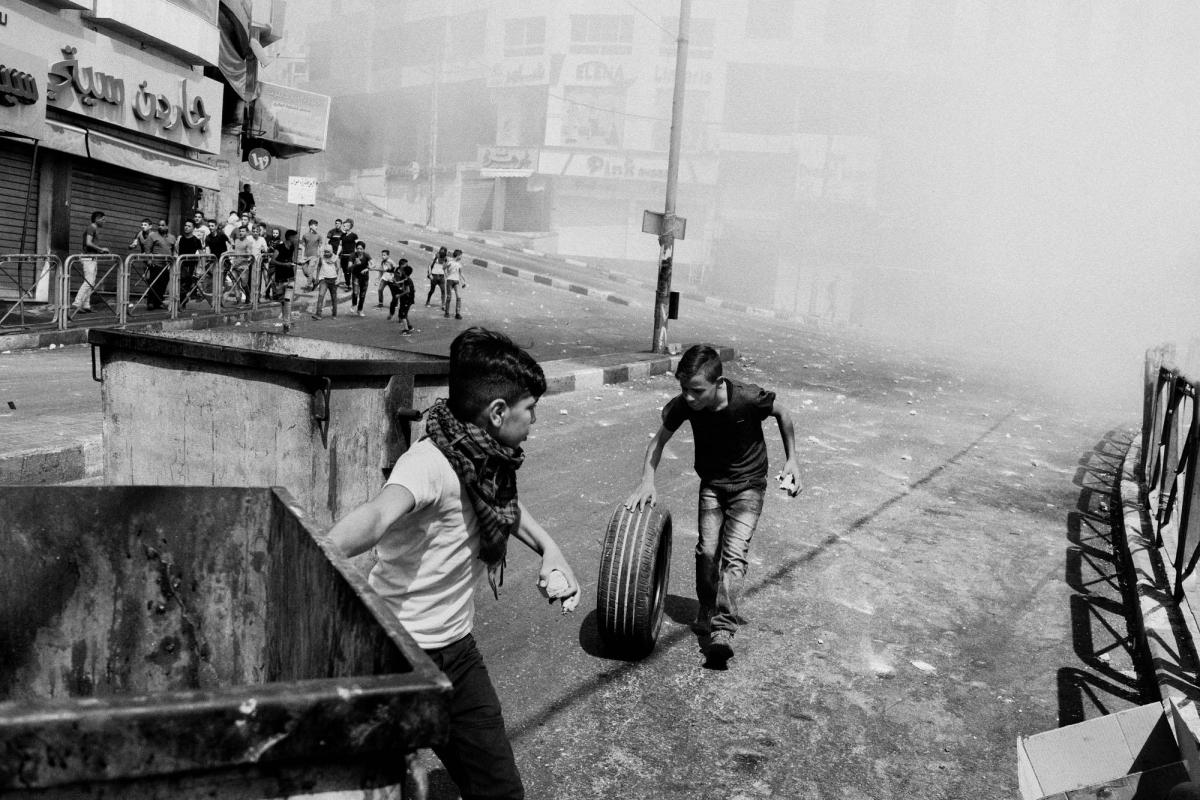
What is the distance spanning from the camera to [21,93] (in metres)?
15.9

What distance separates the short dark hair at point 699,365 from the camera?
4934mm

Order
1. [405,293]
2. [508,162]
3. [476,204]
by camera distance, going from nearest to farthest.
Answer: [405,293] < [508,162] < [476,204]

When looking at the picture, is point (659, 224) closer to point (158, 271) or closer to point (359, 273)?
point (359, 273)

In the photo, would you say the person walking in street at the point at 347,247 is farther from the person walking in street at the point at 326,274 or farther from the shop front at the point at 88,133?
the shop front at the point at 88,133

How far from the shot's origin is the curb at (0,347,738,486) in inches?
293

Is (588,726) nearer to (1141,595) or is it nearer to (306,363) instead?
(306,363)

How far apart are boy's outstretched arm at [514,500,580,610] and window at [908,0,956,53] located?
56.9 metres

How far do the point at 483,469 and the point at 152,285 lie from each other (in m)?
14.7

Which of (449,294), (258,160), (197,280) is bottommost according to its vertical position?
(197,280)

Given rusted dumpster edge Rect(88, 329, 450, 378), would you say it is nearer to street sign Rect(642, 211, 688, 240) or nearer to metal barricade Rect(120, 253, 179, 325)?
metal barricade Rect(120, 253, 179, 325)

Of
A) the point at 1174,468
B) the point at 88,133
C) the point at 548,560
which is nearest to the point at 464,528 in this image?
the point at 548,560

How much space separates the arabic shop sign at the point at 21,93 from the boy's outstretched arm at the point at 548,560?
621 inches

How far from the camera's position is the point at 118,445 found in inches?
182

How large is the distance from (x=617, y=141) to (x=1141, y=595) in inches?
1961
